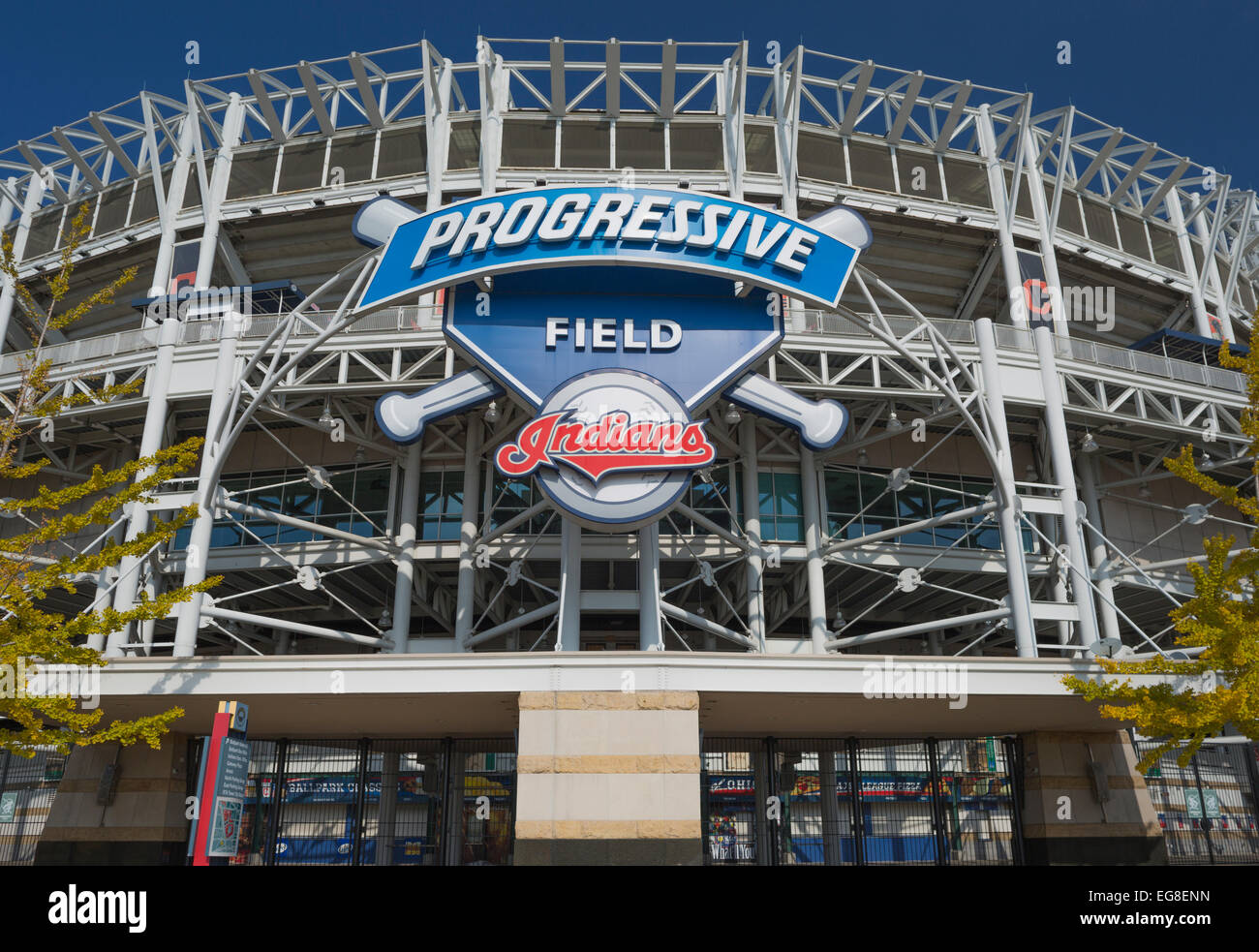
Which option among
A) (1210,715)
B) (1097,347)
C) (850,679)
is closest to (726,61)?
(1097,347)

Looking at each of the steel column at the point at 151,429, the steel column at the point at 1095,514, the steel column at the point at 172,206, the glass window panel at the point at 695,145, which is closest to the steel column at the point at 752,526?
the glass window panel at the point at 695,145

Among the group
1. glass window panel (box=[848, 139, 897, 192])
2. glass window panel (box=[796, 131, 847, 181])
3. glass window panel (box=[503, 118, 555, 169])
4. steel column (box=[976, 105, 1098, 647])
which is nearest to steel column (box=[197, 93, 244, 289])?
glass window panel (box=[503, 118, 555, 169])

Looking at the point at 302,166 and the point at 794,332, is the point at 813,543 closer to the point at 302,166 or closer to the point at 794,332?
the point at 794,332

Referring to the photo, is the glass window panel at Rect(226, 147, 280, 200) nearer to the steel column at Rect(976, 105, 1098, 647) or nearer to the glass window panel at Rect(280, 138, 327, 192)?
the glass window panel at Rect(280, 138, 327, 192)

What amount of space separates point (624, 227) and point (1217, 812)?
2282cm

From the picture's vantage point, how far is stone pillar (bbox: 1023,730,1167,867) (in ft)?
64.4

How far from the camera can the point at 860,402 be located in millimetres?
27906

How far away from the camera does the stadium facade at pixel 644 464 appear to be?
17844 millimetres

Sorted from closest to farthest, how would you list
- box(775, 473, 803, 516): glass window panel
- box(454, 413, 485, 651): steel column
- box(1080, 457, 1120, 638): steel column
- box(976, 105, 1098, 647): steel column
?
box(976, 105, 1098, 647): steel column
box(454, 413, 485, 651): steel column
box(1080, 457, 1120, 638): steel column
box(775, 473, 803, 516): glass window panel

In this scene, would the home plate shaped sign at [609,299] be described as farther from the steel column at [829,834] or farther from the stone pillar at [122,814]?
the stone pillar at [122,814]

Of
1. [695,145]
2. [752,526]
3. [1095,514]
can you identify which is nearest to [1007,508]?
[752,526]

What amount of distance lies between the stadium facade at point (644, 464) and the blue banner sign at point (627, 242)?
11 cm

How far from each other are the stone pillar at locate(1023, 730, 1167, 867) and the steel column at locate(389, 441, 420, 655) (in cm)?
1596

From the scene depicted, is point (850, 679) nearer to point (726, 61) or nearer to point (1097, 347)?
point (1097, 347)
